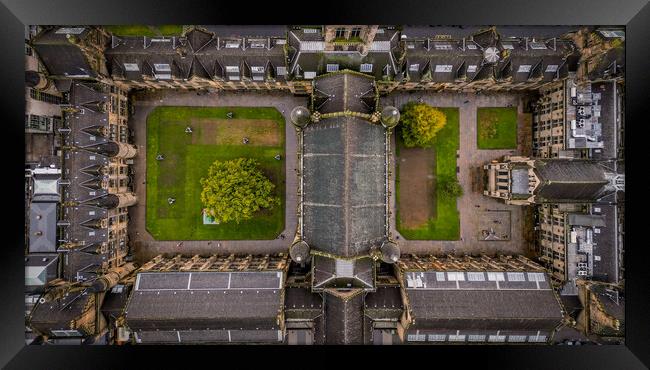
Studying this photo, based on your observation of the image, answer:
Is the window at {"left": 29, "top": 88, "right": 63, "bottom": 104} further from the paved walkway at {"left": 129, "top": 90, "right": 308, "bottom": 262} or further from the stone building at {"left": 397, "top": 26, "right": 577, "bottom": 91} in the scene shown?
the stone building at {"left": 397, "top": 26, "right": 577, "bottom": 91}

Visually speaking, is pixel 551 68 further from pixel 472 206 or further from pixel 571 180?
pixel 472 206

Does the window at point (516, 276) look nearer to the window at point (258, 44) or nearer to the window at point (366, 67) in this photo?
the window at point (366, 67)

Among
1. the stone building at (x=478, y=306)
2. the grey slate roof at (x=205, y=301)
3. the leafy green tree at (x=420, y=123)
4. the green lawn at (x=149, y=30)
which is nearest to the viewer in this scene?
the grey slate roof at (x=205, y=301)

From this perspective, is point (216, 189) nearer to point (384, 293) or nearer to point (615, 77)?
point (384, 293)

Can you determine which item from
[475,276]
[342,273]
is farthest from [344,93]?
[475,276]

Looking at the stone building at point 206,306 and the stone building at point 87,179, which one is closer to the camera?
the stone building at point 206,306

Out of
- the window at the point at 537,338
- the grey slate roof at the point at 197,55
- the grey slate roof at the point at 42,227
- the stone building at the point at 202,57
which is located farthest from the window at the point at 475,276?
the grey slate roof at the point at 42,227

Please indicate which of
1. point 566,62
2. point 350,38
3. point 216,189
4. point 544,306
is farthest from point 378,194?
point 566,62
